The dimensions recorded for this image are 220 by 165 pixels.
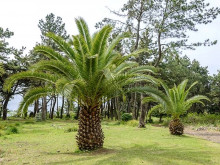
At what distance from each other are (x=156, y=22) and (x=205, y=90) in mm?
29045

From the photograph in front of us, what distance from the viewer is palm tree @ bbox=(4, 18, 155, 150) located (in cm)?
812

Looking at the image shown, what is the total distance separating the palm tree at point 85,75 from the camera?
26.7ft

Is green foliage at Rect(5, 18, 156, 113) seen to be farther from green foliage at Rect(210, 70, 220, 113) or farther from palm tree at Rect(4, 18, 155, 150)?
green foliage at Rect(210, 70, 220, 113)

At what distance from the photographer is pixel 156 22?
20.2m

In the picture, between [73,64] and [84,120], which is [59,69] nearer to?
[73,64]

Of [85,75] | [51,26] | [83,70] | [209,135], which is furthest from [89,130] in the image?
[51,26]

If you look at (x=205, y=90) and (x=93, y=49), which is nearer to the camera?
(x=93, y=49)

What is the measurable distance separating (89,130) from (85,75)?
2.14 meters

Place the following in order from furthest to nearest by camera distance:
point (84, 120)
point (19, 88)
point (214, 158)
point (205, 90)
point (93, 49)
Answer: point (205, 90)
point (19, 88)
point (84, 120)
point (93, 49)
point (214, 158)

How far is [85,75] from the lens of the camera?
8.27 meters

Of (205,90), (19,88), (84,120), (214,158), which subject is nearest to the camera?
(214,158)

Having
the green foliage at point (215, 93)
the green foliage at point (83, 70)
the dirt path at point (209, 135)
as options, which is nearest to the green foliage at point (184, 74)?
the green foliage at point (215, 93)

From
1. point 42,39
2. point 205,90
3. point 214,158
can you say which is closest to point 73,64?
point 214,158

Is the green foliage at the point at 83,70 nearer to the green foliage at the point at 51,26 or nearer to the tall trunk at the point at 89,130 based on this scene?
the tall trunk at the point at 89,130
